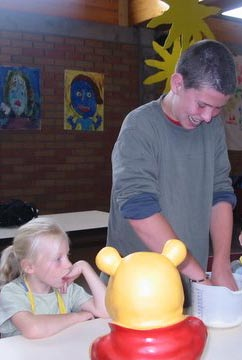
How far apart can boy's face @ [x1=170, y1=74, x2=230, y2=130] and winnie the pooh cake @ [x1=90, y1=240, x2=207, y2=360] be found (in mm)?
695

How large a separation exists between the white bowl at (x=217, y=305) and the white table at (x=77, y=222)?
170cm

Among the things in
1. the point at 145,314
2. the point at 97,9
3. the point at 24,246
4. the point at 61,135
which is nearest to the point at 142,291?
the point at 145,314

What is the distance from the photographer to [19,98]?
18.4 ft

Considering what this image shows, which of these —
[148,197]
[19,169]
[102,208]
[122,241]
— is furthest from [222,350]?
[102,208]

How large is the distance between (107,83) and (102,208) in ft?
5.06

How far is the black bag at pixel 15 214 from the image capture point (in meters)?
3.23

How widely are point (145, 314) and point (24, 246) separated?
92cm

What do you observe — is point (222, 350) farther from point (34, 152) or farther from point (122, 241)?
point (34, 152)

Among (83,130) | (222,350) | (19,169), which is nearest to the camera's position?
(222,350)

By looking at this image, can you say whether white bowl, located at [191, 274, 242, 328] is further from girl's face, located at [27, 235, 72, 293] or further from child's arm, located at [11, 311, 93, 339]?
girl's face, located at [27, 235, 72, 293]

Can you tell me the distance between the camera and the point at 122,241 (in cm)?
175

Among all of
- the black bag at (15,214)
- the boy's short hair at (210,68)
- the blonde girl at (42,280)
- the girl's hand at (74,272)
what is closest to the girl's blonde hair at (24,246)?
the blonde girl at (42,280)

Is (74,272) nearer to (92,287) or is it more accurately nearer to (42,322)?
(92,287)

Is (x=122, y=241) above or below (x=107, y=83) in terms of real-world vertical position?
below
